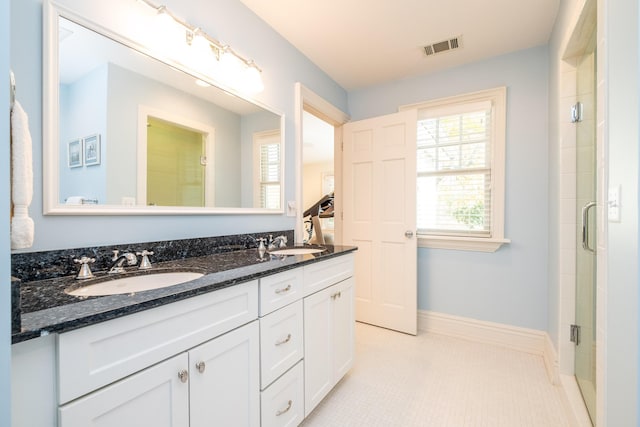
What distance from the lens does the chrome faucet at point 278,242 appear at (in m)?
2.01

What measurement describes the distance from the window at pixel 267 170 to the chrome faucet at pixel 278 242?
0.77 feet

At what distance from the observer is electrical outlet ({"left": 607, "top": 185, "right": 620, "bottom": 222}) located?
876mm

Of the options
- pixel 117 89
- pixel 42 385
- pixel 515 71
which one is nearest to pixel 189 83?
pixel 117 89

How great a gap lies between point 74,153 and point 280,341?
1134 millimetres

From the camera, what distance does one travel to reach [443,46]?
92.7 inches

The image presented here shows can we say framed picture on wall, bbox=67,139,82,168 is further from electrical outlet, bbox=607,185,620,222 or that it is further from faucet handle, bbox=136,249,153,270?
electrical outlet, bbox=607,185,620,222

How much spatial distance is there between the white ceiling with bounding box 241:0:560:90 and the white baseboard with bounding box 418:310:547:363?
7.74 ft

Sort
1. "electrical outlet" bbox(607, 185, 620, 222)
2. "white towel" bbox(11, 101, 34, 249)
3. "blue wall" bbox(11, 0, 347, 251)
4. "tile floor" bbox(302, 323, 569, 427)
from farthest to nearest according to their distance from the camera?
"tile floor" bbox(302, 323, 569, 427) → "blue wall" bbox(11, 0, 347, 251) → "electrical outlet" bbox(607, 185, 620, 222) → "white towel" bbox(11, 101, 34, 249)

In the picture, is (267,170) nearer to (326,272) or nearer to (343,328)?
(326,272)

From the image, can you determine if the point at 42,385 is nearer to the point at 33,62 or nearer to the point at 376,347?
the point at 33,62

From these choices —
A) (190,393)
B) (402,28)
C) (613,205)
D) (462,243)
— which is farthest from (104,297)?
(462,243)

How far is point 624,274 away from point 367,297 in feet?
7.37

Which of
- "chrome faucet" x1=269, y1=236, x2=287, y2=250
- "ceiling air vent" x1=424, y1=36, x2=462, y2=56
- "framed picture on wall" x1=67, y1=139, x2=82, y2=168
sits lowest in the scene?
"chrome faucet" x1=269, y1=236, x2=287, y2=250

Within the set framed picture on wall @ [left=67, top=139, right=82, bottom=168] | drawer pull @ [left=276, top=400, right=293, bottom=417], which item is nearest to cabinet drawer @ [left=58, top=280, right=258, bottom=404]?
drawer pull @ [left=276, top=400, right=293, bottom=417]
